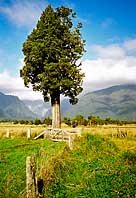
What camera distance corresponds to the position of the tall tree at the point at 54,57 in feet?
124

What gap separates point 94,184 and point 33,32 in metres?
32.1

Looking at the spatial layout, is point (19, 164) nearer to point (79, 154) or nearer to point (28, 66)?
point (79, 154)

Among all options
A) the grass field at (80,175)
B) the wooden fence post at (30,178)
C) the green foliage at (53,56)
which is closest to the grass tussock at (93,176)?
the grass field at (80,175)

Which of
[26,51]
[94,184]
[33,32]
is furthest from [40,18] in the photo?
[94,184]

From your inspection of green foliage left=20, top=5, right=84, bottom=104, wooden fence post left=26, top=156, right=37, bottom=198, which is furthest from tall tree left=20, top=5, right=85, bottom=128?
wooden fence post left=26, top=156, right=37, bottom=198

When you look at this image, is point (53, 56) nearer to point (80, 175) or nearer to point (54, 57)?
point (54, 57)

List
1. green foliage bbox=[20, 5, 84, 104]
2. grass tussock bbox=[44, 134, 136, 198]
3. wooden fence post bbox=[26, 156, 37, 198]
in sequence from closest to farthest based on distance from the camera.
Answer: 1. wooden fence post bbox=[26, 156, 37, 198]
2. grass tussock bbox=[44, 134, 136, 198]
3. green foliage bbox=[20, 5, 84, 104]

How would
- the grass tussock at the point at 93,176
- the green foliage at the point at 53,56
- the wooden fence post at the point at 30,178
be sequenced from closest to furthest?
the wooden fence post at the point at 30,178 < the grass tussock at the point at 93,176 < the green foliage at the point at 53,56

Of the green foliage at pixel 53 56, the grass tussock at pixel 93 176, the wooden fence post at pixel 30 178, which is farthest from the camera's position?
the green foliage at pixel 53 56

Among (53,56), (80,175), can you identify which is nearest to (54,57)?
(53,56)

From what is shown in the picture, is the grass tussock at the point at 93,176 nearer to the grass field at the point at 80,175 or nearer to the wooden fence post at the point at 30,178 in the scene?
the grass field at the point at 80,175

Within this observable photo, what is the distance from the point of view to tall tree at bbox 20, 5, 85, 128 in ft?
124

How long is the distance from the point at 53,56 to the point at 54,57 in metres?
0.20

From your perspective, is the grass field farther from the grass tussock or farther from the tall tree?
the tall tree
